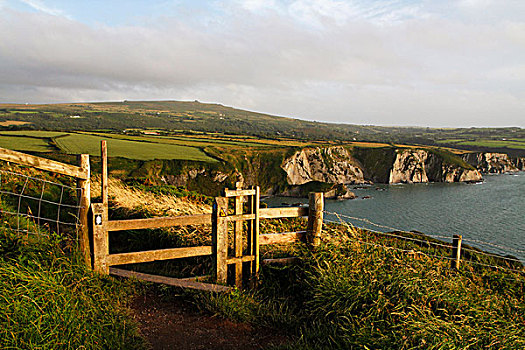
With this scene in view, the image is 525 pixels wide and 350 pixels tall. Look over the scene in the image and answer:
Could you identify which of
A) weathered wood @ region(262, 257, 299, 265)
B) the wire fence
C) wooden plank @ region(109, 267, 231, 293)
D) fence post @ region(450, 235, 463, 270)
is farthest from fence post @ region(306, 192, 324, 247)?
fence post @ region(450, 235, 463, 270)

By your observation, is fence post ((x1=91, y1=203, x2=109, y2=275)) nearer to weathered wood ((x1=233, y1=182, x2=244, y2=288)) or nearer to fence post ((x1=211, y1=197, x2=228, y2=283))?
fence post ((x1=211, y1=197, x2=228, y2=283))

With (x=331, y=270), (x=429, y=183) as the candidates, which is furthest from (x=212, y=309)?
(x=429, y=183)

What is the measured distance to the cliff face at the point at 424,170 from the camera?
485ft

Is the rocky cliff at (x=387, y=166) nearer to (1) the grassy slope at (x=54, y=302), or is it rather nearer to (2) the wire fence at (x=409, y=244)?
(2) the wire fence at (x=409, y=244)

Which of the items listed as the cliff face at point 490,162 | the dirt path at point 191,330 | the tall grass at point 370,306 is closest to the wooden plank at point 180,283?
the tall grass at point 370,306

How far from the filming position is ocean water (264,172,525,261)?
5981 centimetres

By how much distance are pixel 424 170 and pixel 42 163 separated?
16487cm

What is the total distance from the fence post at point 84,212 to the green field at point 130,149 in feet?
211

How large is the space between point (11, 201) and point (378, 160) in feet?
509

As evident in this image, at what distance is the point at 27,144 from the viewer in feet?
218

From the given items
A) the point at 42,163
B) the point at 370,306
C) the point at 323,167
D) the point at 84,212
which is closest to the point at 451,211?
the point at 323,167

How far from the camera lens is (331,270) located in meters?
6.64

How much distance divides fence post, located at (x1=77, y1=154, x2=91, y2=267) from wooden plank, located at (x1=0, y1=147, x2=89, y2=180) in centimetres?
13

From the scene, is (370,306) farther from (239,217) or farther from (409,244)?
(409,244)
